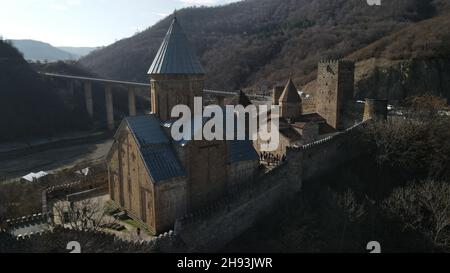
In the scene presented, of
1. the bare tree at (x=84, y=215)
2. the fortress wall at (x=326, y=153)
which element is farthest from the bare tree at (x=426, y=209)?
the bare tree at (x=84, y=215)

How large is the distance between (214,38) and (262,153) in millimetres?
86911

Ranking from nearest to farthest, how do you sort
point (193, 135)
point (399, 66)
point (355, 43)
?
1. point (193, 135)
2. point (399, 66)
3. point (355, 43)

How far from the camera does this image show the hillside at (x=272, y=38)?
76.7 m

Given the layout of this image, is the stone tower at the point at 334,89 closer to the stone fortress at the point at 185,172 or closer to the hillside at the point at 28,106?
the stone fortress at the point at 185,172

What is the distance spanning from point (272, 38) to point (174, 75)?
78.2m

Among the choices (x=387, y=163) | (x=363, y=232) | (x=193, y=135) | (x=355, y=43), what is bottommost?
(x=363, y=232)

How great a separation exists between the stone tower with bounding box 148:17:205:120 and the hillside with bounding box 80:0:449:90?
152 ft

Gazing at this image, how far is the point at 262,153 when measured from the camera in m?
25.3

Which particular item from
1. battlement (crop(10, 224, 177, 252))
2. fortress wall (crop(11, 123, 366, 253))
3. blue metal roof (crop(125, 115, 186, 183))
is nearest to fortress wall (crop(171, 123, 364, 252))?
fortress wall (crop(11, 123, 366, 253))

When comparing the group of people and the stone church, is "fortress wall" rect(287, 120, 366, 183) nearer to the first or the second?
the group of people

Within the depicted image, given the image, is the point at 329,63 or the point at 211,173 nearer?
the point at 211,173

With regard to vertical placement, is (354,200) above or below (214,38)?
below
